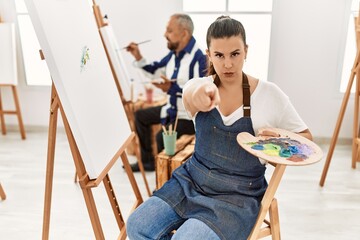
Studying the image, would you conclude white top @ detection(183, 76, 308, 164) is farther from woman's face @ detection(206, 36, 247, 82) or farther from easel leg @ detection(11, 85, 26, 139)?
easel leg @ detection(11, 85, 26, 139)

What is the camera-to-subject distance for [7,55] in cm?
338

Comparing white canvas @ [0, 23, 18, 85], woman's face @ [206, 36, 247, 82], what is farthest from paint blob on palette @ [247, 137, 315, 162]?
white canvas @ [0, 23, 18, 85]

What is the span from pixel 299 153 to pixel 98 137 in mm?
755

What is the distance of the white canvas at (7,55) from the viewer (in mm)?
3336

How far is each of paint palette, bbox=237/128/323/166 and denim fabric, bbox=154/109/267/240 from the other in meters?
0.10

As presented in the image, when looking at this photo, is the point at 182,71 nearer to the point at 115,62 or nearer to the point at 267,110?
the point at 115,62

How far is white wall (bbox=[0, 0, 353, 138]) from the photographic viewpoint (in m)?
3.09

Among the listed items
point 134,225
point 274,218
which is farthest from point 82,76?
point 274,218

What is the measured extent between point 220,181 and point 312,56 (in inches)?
88.2

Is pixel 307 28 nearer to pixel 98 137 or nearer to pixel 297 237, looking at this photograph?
pixel 297 237

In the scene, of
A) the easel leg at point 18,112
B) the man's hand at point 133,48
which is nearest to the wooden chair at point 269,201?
the man's hand at point 133,48

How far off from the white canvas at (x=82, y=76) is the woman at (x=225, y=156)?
0.30m

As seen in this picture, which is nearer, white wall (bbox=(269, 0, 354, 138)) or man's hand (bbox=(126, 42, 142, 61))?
man's hand (bbox=(126, 42, 142, 61))

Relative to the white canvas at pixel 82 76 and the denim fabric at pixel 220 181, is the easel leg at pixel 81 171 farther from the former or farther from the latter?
the denim fabric at pixel 220 181
